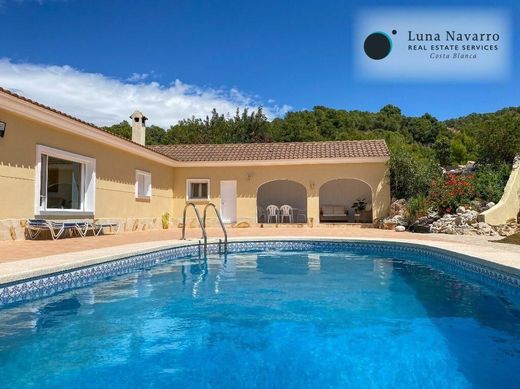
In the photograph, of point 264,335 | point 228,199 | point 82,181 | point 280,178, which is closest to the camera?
point 264,335

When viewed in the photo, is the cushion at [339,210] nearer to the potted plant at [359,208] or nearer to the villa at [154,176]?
the villa at [154,176]

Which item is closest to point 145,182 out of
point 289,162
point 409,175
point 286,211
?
point 289,162

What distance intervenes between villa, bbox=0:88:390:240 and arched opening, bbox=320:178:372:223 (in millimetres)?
54

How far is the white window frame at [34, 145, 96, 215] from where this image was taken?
1050cm

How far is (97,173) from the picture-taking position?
43.2 ft

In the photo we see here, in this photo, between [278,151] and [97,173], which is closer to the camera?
[97,173]

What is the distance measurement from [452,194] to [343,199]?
7527 millimetres

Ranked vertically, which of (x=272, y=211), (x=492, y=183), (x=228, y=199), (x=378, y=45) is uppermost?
(x=378, y=45)

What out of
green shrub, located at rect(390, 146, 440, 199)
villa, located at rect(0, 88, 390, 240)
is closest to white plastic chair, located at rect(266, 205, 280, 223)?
villa, located at rect(0, 88, 390, 240)

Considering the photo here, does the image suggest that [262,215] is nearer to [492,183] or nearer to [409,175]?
[409,175]

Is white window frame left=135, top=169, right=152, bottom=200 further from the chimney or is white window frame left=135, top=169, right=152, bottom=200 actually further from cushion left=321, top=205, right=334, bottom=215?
cushion left=321, top=205, right=334, bottom=215

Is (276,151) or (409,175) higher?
(276,151)

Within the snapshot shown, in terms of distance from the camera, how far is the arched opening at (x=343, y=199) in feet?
66.0

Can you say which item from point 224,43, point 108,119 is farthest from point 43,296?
point 108,119
